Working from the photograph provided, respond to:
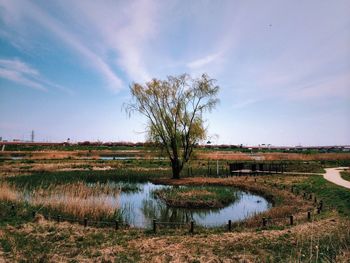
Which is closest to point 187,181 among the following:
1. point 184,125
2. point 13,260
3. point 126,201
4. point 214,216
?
point 184,125

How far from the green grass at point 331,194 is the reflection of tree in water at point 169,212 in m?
7.87

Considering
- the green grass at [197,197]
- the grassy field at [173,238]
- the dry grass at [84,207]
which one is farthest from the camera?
the green grass at [197,197]

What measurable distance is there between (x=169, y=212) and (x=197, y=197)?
362cm

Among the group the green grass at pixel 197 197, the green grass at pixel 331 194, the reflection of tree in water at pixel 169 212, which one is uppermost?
the green grass at pixel 331 194

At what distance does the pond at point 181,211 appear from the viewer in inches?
746

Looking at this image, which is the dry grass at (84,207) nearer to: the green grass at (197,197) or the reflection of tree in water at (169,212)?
the reflection of tree in water at (169,212)

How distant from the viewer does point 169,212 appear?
21.7m

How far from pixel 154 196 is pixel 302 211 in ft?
42.6

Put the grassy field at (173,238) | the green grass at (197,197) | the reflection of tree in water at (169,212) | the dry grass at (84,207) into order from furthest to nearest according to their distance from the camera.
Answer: the green grass at (197,197) < the reflection of tree in water at (169,212) < the dry grass at (84,207) < the grassy field at (173,238)

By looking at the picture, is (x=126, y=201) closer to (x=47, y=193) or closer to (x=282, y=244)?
(x=47, y=193)

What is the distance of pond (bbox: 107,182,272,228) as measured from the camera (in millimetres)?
18938

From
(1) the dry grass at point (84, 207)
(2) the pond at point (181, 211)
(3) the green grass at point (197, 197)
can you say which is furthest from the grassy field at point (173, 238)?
(3) the green grass at point (197, 197)

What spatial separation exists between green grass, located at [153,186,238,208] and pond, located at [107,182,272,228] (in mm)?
553

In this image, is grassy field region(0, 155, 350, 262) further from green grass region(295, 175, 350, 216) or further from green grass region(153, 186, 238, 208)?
green grass region(153, 186, 238, 208)
